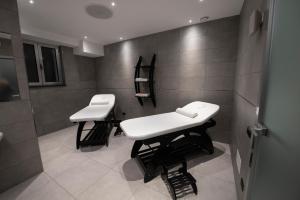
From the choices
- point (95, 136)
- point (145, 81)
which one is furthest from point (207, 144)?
point (95, 136)

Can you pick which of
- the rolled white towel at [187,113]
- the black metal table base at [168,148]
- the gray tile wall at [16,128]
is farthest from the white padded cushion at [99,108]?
the rolled white towel at [187,113]

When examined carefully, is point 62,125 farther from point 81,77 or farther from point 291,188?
point 291,188

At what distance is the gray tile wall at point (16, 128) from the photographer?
1.53 meters

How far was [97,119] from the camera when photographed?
7.93 ft

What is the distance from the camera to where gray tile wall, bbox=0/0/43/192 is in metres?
1.53

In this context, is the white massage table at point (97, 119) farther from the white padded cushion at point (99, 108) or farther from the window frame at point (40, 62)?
the window frame at point (40, 62)

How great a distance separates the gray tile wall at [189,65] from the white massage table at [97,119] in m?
0.67

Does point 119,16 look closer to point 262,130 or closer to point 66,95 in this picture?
point 262,130

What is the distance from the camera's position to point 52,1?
1800 millimetres

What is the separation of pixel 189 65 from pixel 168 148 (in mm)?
1743

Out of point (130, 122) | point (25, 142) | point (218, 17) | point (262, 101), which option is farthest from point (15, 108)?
point (218, 17)

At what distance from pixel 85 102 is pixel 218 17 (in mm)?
Answer: 4106

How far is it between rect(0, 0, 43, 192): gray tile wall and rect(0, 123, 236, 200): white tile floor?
18 cm

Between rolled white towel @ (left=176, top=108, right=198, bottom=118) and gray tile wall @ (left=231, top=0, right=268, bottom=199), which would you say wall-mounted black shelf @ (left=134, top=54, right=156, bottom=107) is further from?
gray tile wall @ (left=231, top=0, right=268, bottom=199)
